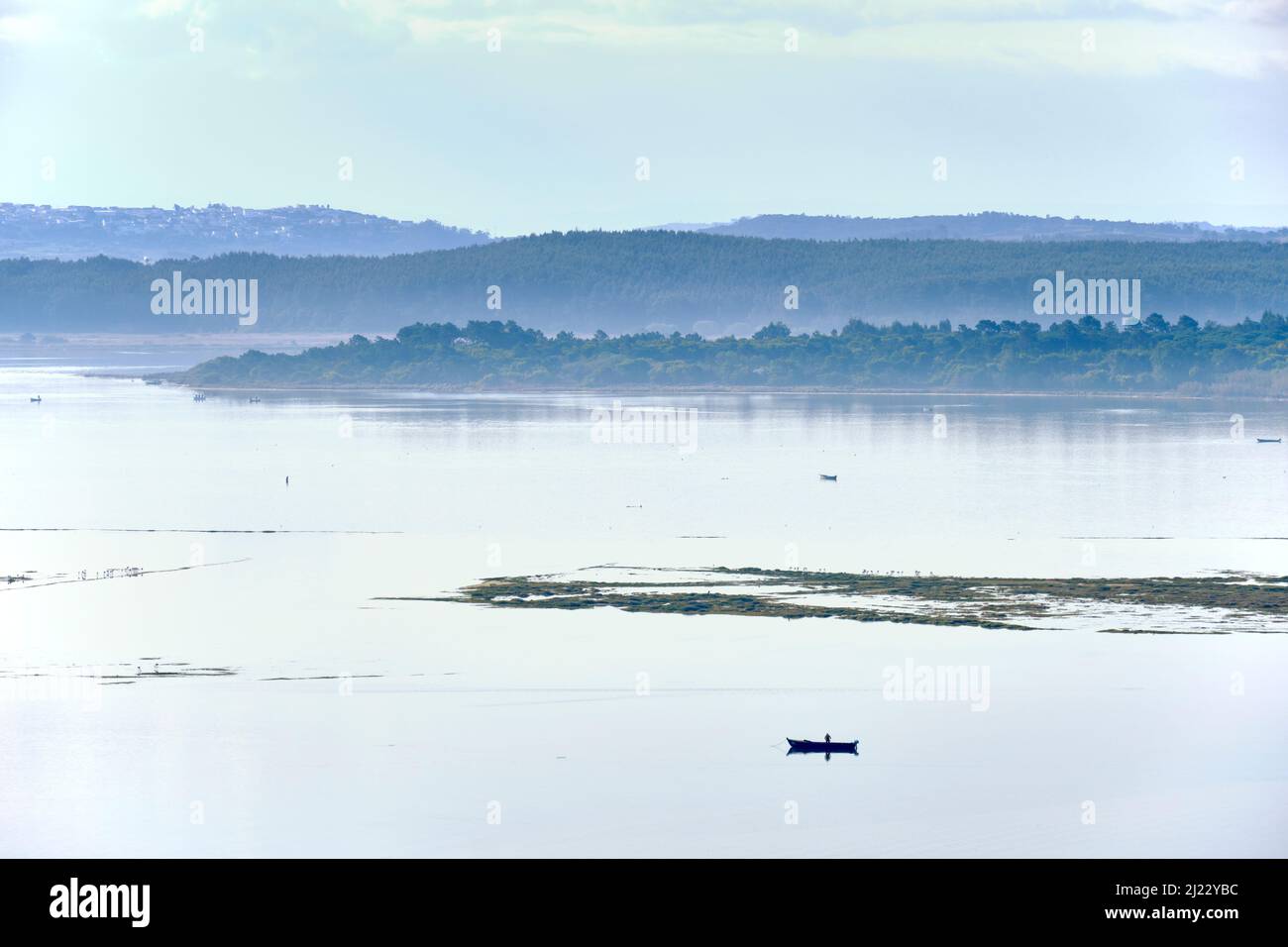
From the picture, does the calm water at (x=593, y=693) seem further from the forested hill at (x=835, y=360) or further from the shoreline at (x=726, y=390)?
the forested hill at (x=835, y=360)

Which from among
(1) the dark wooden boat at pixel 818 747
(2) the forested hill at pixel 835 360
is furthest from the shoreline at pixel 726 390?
(1) the dark wooden boat at pixel 818 747

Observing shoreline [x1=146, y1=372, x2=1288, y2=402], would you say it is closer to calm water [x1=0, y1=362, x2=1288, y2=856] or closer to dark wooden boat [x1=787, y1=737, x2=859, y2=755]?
calm water [x1=0, y1=362, x2=1288, y2=856]

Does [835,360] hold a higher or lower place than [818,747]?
higher

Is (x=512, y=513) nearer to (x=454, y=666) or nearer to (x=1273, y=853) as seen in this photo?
(x=454, y=666)

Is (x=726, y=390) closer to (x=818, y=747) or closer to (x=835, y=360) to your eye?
(x=835, y=360)

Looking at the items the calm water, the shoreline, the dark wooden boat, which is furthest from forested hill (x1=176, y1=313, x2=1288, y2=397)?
the dark wooden boat

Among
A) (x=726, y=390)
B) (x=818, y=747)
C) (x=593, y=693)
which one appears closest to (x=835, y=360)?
(x=726, y=390)
